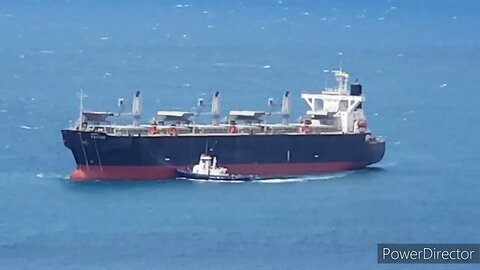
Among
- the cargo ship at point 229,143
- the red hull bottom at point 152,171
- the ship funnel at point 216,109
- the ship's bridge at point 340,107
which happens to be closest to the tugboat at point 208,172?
the cargo ship at point 229,143

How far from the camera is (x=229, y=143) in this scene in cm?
7300

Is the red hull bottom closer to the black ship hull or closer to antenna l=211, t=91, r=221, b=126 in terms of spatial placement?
the black ship hull

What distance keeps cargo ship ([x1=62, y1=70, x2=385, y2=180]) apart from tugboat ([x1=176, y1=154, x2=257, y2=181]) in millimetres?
281

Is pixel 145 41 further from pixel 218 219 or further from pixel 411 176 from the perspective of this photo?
pixel 218 219

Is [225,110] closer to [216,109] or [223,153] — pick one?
[216,109]

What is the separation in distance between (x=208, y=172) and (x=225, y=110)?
666 inches

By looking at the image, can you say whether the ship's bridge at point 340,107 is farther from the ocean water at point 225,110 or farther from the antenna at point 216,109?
the antenna at point 216,109

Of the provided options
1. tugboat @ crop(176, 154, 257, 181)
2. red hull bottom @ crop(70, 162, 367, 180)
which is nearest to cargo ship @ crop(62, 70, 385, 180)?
red hull bottom @ crop(70, 162, 367, 180)

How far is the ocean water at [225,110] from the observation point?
207 feet

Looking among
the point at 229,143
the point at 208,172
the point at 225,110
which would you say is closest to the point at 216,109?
the point at 229,143

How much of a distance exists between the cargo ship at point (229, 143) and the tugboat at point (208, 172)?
28 cm

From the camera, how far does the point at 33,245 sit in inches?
2464

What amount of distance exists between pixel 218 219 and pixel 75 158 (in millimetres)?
6603

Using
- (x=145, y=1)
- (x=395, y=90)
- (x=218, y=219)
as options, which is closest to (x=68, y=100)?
(x=395, y=90)
